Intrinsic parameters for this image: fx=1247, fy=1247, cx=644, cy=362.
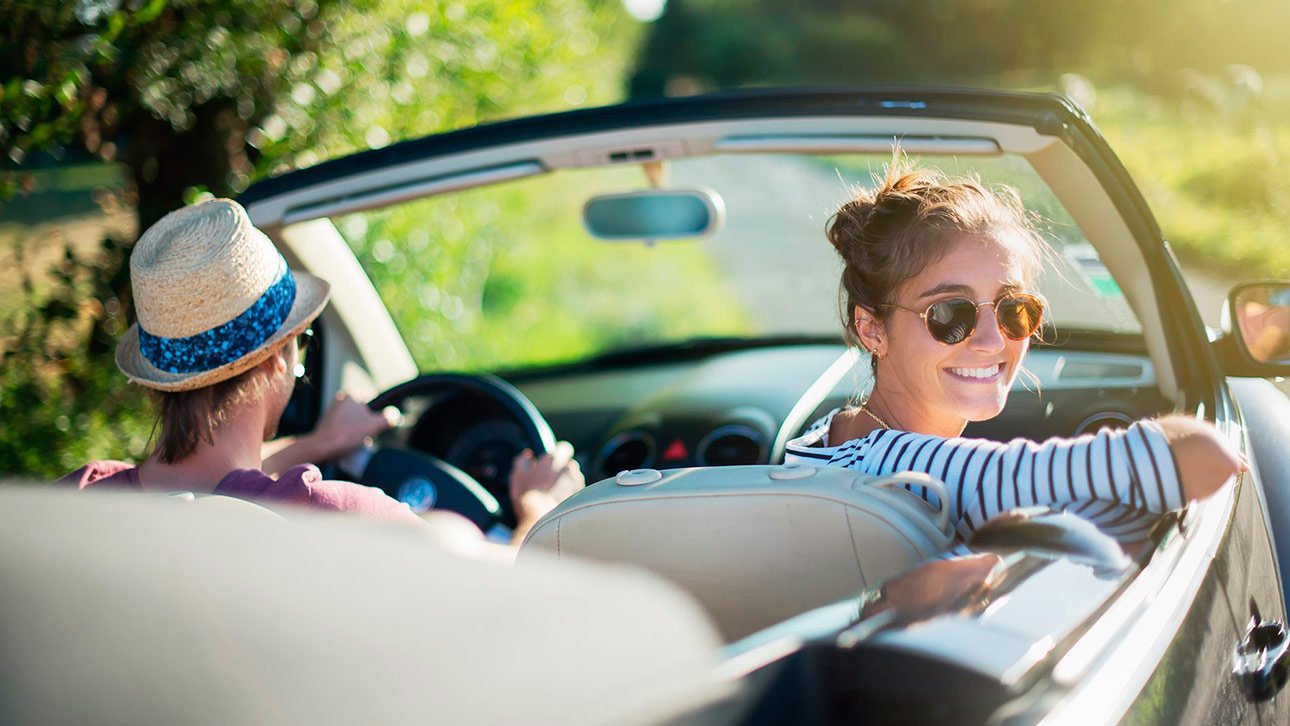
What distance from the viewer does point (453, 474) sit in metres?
3.49

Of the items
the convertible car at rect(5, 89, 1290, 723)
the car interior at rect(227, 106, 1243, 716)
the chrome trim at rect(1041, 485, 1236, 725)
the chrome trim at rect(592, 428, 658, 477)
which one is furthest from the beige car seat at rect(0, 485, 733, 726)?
the chrome trim at rect(592, 428, 658, 477)

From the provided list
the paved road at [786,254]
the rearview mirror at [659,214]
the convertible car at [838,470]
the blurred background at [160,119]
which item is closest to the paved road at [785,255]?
the paved road at [786,254]

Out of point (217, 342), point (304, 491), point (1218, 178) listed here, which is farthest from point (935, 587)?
point (1218, 178)

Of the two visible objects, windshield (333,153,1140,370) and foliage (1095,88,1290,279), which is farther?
foliage (1095,88,1290,279)

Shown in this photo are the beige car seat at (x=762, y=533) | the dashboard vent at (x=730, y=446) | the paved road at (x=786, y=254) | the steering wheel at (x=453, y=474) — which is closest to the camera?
the beige car seat at (x=762, y=533)

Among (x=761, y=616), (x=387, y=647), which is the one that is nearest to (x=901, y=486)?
(x=761, y=616)

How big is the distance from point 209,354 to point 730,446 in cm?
194

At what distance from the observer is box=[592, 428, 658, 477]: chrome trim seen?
4129mm

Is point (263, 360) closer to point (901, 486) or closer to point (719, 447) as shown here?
point (901, 486)

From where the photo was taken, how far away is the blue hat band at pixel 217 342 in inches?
99.9

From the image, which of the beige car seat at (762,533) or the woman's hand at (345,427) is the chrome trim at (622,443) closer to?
the woman's hand at (345,427)

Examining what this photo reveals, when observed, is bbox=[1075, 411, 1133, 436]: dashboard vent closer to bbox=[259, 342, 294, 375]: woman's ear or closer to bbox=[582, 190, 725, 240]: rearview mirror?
bbox=[582, 190, 725, 240]: rearview mirror

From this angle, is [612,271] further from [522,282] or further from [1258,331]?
[1258,331]

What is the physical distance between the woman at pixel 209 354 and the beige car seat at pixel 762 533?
0.64 metres
